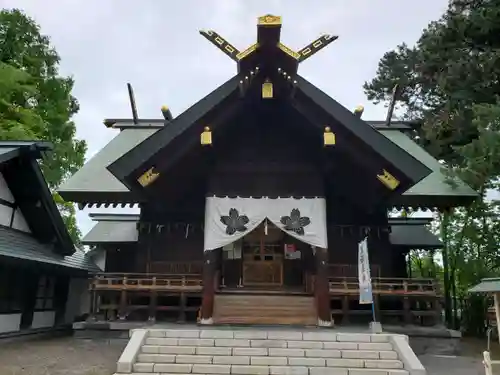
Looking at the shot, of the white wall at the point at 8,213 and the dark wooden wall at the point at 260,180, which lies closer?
the dark wooden wall at the point at 260,180

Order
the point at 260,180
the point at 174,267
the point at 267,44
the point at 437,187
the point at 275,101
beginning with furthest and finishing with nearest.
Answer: the point at 174,267 → the point at 437,187 → the point at 260,180 → the point at 275,101 → the point at 267,44

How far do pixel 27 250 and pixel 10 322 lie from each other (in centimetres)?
186

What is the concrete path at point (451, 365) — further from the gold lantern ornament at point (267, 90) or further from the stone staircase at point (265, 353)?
the gold lantern ornament at point (267, 90)

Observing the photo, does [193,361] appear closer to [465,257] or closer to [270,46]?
[270,46]

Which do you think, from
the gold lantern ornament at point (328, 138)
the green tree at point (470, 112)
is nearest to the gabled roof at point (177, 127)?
the gold lantern ornament at point (328, 138)

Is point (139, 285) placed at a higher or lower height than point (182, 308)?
higher

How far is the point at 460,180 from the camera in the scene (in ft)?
32.4

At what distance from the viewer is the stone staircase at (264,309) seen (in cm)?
926

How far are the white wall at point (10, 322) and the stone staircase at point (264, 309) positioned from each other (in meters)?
5.33

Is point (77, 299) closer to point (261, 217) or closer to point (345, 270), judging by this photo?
point (261, 217)

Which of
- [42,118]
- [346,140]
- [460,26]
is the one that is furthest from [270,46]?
[42,118]

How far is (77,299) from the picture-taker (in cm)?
1577

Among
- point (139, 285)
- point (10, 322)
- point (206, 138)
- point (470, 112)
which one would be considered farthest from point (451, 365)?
point (10, 322)

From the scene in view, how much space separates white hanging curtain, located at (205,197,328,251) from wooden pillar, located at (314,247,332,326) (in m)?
0.26
